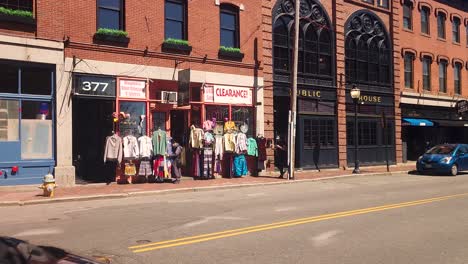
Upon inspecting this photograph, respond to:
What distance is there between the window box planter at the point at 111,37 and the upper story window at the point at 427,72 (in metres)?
20.6

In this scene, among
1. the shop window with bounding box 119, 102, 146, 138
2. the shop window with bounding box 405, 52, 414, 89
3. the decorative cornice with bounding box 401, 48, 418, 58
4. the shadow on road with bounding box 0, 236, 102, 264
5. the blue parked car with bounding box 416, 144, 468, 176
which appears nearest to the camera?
the shadow on road with bounding box 0, 236, 102, 264

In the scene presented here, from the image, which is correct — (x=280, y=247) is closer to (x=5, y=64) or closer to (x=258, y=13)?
(x=5, y=64)

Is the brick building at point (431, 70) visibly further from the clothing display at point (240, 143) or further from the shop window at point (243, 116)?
the clothing display at point (240, 143)

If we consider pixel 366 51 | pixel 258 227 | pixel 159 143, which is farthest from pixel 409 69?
pixel 258 227

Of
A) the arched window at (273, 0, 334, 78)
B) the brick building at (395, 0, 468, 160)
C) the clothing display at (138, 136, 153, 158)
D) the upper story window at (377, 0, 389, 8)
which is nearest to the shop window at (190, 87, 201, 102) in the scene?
the clothing display at (138, 136, 153, 158)

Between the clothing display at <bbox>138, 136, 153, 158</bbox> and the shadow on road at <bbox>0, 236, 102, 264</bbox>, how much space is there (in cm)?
1413

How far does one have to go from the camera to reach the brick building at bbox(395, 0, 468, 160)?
29.5 m

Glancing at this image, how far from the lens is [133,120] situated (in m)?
17.6

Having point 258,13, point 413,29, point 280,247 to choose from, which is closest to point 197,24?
point 258,13

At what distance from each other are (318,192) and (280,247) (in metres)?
8.35

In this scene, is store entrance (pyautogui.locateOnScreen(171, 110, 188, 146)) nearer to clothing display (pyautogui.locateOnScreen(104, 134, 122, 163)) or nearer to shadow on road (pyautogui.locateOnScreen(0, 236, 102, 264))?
clothing display (pyautogui.locateOnScreen(104, 134, 122, 163))

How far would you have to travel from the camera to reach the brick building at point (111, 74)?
1532cm

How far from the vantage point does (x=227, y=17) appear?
68.6 feet

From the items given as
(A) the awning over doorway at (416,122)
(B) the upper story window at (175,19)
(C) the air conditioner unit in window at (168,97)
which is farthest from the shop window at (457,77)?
(C) the air conditioner unit in window at (168,97)
